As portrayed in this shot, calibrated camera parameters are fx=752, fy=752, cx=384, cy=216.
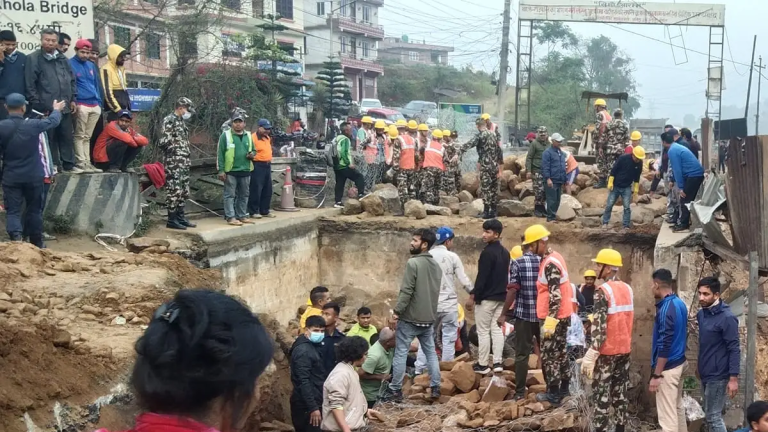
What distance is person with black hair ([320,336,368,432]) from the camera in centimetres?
619

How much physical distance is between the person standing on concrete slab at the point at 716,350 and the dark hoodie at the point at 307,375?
11.5 feet

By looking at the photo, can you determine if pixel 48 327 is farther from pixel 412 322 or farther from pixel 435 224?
pixel 435 224

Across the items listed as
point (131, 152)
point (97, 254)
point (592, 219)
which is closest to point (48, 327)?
point (97, 254)

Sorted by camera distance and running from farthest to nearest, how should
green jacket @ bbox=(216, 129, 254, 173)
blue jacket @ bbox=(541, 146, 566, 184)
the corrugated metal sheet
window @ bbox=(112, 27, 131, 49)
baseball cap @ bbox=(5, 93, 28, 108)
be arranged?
window @ bbox=(112, 27, 131, 49), blue jacket @ bbox=(541, 146, 566, 184), green jacket @ bbox=(216, 129, 254, 173), baseball cap @ bbox=(5, 93, 28, 108), the corrugated metal sheet

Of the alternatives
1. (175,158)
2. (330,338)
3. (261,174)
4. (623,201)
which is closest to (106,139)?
(175,158)

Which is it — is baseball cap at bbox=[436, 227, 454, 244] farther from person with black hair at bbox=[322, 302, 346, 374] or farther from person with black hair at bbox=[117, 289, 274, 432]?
person with black hair at bbox=[117, 289, 274, 432]

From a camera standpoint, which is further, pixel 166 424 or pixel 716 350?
pixel 716 350

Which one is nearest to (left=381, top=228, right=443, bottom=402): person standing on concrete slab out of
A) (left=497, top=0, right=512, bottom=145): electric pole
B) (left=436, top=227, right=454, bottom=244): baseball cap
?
(left=436, top=227, right=454, bottom=244): baseball cap

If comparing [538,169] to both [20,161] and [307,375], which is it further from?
[20,161]

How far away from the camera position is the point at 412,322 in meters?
8.22

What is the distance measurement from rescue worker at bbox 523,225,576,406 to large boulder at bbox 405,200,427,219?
21.0 ft

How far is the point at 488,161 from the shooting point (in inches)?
563

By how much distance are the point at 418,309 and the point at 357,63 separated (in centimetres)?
4161

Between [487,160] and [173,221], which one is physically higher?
[487,160]
